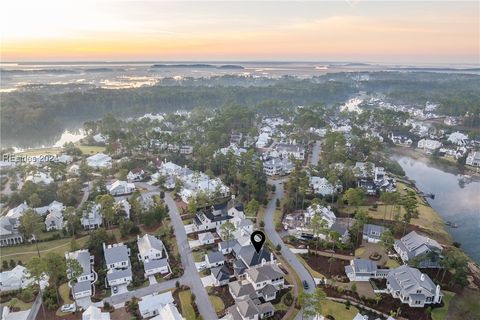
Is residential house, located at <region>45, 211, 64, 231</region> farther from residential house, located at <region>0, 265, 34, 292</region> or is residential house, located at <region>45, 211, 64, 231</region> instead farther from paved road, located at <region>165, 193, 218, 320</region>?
paved road, located at <region>165, 193, 218, 320</region>

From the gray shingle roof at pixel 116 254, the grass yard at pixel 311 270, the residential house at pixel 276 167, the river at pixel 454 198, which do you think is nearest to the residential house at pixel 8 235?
the gray shingle roof at pixel 116 254

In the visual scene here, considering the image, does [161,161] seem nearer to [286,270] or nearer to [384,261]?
[286,270]

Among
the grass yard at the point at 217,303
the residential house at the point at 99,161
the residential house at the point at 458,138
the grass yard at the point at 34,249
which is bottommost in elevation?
the grass yard at the point at 34,249

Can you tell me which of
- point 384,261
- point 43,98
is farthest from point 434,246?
point 43,98

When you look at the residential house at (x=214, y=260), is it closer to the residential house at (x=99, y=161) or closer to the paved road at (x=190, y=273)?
the paved road at (x=190, y=273)

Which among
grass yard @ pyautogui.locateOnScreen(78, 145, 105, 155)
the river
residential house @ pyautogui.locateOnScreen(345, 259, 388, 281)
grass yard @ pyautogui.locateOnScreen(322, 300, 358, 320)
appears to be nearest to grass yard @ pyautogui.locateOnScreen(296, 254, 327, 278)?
residential house @ pyautogui.locateOnScreen(345, 259, 388, 281)

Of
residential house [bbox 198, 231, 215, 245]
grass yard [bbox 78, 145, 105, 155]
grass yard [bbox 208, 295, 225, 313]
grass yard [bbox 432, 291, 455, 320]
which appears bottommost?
grass yard [bbox 208, 295, 225, 313]
